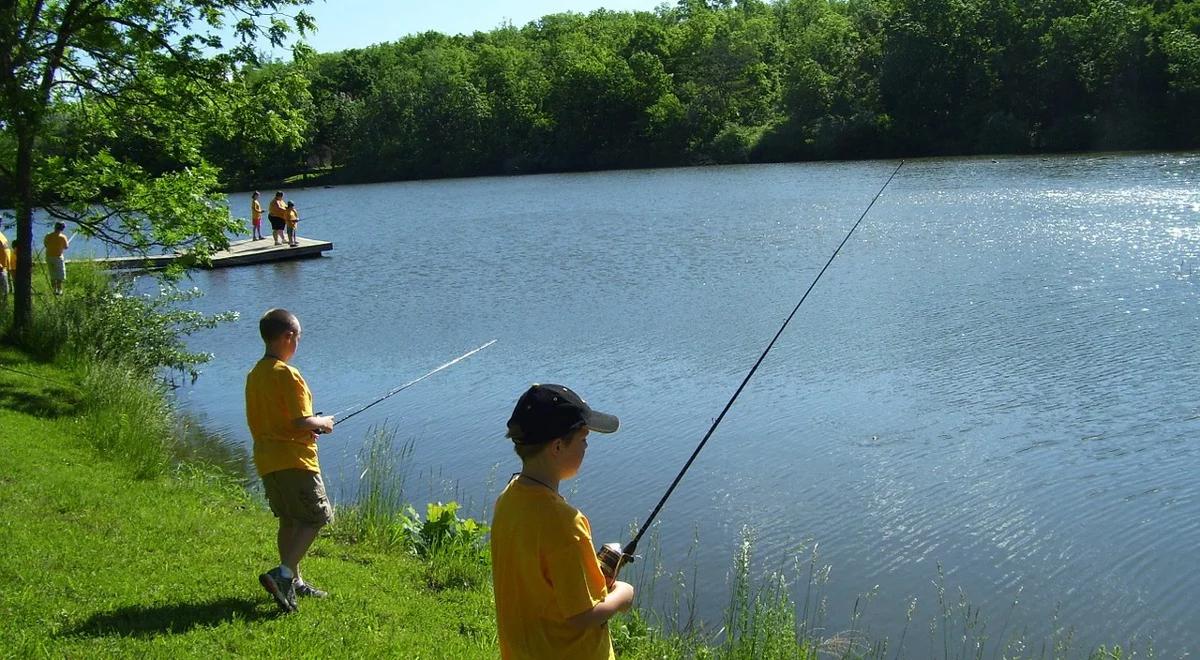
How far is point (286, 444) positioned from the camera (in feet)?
19.0

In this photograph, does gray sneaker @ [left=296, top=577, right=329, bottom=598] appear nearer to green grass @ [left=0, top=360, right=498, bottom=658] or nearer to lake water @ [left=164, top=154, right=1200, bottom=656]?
green grass @ [left=0, top=360, right=498, bottom=658]

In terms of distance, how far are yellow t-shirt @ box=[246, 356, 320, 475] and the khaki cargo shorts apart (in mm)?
45

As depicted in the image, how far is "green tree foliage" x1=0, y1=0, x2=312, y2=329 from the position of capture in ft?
42.6

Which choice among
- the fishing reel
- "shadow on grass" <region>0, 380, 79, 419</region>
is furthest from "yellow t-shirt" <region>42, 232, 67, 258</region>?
the fishing reel

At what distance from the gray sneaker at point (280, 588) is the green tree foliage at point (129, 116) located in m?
8.08

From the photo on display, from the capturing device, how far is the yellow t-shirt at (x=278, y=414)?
5684 millimetres

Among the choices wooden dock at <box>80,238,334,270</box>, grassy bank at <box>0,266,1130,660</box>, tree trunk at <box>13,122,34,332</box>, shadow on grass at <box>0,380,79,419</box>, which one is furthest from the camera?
wooden dock at <box>80,238,334,270</box>

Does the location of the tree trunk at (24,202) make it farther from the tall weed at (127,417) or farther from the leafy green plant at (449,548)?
the leafy green plant at (449,548)

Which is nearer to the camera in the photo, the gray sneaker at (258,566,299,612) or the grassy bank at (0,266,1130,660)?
the grassy bank at (0,266,1130,660)

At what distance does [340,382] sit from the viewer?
15312mm

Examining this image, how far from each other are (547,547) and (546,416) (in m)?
0.36

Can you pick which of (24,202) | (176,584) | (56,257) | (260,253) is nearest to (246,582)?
(176,584)

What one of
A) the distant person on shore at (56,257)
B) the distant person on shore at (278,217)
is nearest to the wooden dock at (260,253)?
the distant person on shore at (278,217)

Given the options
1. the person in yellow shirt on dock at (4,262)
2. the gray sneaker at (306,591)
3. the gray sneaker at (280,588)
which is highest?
the person in yellow shirt on dock at (4,262)
